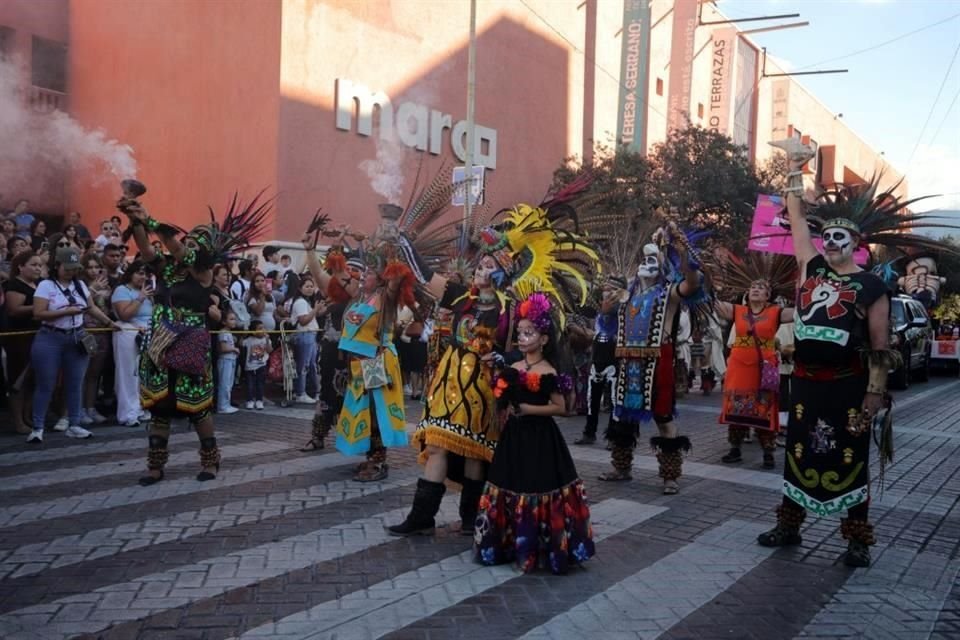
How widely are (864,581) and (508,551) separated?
199 cm

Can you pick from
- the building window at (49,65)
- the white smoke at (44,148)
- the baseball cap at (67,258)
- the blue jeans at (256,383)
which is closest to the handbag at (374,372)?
the baseball cap at (67,258)

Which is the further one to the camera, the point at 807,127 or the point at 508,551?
the point at 807,127

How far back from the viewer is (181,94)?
58.4ft

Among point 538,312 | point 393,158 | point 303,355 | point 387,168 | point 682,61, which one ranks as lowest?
point 303,355

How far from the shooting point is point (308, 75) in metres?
16.9

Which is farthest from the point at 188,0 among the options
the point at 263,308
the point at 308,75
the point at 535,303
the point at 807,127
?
the point at 807,127

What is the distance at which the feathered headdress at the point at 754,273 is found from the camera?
26.0ft

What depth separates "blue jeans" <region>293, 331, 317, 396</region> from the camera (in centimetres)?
1138

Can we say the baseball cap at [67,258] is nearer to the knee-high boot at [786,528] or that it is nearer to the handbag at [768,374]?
the handbag at [768,374]

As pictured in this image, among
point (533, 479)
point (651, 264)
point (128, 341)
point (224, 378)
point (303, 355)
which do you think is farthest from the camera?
point (303, 355)

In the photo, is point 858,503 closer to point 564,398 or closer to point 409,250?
point 564,398

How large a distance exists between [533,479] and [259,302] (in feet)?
24.0

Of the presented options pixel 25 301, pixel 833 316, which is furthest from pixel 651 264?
pixel 25 301

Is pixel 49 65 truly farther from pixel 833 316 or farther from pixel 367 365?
pixel 833 316
